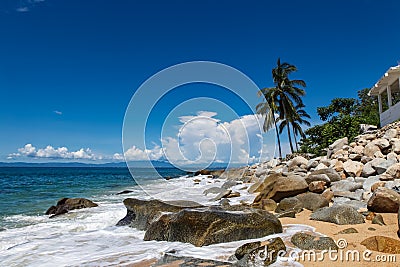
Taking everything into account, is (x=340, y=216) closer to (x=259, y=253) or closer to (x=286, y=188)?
(x=259, y=253)

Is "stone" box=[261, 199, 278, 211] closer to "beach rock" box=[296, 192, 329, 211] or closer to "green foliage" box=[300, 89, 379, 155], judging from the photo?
"beach rock" box=[296, 192, 329, 211]

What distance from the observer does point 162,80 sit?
930 centimetres

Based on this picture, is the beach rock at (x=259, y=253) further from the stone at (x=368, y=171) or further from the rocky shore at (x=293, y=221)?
the stone at (x=368, y=171)

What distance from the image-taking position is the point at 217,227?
552 cm

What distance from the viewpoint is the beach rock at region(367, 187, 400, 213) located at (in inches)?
245

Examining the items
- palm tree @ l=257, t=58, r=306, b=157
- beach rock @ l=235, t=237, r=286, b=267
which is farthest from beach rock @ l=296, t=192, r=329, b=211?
palm tree @ l=257, t=58, r=306, b=157

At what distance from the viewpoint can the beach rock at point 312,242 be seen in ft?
15.1

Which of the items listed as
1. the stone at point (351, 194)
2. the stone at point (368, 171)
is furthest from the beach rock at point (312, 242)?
the stone at point (368, 171)

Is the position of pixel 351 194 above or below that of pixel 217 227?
above

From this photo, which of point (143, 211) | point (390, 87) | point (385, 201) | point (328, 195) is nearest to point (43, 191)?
point (143, 211)

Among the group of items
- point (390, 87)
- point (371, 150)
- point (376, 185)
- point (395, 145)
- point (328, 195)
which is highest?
point (390, 87)

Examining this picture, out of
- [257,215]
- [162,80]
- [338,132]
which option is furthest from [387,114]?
[257,215]

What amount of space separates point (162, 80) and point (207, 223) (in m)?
5.00

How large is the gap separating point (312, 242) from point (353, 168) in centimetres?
743
